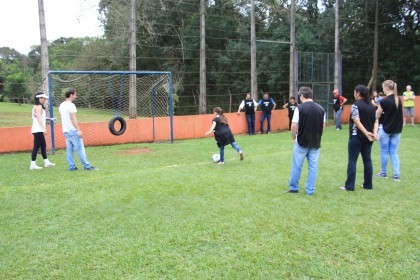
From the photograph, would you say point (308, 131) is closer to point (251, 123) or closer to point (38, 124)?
point (38, 124)

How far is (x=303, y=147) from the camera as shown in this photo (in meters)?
5.87

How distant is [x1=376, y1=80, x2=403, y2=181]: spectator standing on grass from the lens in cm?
683

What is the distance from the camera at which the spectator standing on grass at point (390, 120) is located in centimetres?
→ 683

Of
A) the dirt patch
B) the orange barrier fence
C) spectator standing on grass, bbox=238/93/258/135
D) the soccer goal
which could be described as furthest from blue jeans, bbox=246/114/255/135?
the dirt patch

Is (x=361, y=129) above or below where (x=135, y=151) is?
above

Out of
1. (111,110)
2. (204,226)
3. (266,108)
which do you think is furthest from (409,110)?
(204,226)

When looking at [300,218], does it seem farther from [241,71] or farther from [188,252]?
[241,71]

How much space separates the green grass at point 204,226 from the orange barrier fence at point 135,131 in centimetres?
408

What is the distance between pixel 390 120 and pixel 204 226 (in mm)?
4213

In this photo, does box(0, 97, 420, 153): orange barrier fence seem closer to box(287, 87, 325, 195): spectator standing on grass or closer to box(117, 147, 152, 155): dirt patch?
box(117, 147, 152, 155): dirt patch

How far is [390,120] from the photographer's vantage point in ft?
22.8

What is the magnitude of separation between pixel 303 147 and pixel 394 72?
2441cm

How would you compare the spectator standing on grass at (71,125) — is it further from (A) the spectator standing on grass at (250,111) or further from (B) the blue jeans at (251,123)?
(B) the blue jeans at (251,123)

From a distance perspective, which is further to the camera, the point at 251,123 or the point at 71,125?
the point at 251,123
